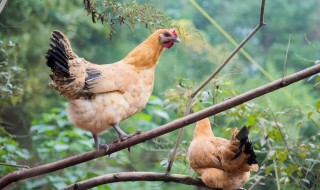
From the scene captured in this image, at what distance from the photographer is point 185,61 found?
13.6 ft

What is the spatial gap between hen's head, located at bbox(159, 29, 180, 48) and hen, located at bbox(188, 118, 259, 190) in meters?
0.43

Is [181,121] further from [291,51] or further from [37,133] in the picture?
[291,51]

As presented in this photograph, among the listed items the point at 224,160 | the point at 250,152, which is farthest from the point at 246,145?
the point at 224,160

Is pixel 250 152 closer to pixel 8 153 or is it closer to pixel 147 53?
pixel 147 53

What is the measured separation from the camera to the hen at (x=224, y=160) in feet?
7.52

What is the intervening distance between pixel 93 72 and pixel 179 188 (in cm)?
178

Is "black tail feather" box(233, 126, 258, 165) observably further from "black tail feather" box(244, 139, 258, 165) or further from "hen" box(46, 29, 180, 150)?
"hen" box(46, 29, 180, 150)

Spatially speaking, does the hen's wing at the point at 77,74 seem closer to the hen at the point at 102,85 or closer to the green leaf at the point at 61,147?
the hen at the point at 102,85

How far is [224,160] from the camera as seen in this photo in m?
2.39

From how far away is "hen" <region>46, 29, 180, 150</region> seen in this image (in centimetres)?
208

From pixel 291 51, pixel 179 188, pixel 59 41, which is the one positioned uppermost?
pixel 59 41

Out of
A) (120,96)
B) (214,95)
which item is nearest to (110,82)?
(120,96)

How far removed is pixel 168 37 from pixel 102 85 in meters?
0.31

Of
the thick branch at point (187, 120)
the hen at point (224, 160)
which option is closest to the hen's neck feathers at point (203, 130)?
the hen at point (224, 160)
